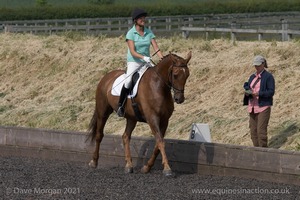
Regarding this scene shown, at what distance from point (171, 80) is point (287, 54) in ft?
23.3

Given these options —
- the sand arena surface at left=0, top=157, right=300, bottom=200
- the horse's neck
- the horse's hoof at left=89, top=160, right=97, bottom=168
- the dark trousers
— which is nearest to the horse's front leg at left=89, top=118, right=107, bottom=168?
the horse's hoof at left=89, top=160, right=97, bottom=168

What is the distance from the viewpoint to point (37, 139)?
17766 millimetres

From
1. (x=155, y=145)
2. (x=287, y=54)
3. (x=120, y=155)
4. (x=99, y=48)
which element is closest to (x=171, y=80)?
(x=155, y=145)

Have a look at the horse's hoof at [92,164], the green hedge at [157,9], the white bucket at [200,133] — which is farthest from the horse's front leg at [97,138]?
the green hedge at [157,9]

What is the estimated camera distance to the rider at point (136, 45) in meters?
15.0

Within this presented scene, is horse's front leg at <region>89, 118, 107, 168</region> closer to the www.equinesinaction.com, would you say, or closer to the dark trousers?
the dark trousers

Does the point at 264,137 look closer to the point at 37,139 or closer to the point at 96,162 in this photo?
the point at 96,162

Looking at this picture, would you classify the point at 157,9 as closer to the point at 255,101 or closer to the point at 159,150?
the point at 255,101

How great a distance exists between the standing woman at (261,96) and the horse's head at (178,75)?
1.29 metres

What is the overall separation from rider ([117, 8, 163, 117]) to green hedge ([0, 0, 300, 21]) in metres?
51.4

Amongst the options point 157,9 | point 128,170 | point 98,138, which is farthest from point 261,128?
point 157,9

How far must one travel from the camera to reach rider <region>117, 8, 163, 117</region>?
15008mm

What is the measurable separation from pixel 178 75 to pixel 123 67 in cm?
1096

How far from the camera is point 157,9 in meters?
69.0
